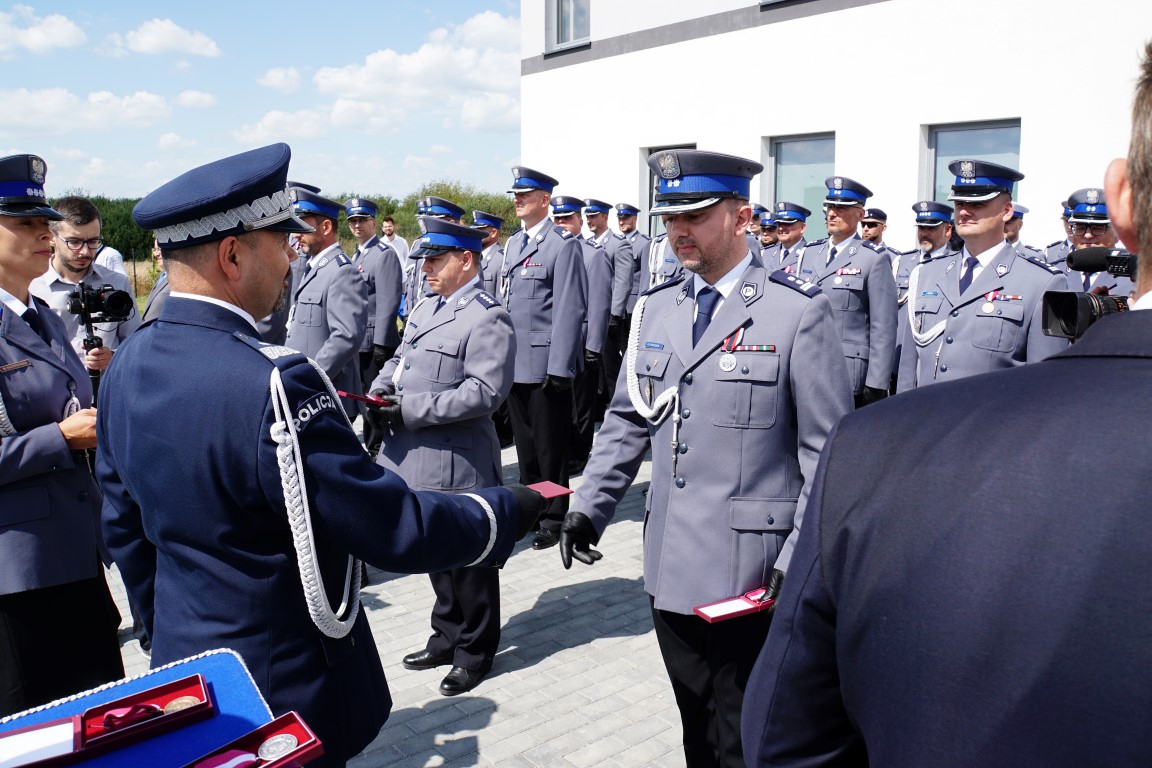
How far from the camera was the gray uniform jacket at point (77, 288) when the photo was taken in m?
5.06

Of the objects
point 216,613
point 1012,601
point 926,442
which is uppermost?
point 926,442

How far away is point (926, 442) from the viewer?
104 centimetres

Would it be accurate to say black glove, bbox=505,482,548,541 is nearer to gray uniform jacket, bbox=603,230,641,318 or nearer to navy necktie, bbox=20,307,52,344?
navy necktie, bbox=20,307,52,344

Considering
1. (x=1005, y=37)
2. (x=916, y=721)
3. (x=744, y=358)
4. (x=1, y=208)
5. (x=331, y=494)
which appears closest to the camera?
(x=916, y=721)

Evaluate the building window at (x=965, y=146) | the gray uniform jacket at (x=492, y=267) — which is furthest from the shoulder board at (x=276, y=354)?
the building window at (x=965, y=146)

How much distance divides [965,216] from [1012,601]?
15.1 feet

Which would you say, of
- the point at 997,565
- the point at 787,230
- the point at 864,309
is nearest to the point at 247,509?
the point at 997,565

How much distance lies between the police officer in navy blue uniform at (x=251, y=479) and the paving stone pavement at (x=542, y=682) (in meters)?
1.59

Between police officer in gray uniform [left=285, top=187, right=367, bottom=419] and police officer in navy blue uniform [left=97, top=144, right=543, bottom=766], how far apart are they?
3.44 meters

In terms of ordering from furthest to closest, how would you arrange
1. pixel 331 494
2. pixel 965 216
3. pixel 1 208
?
pixel 965 216 < pixel 1 208 < pixel 331 494

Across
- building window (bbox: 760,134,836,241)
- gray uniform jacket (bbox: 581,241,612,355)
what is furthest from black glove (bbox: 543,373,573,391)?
building window (bbox: 760,134,836,241)

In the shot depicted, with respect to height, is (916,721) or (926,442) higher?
(926,442)

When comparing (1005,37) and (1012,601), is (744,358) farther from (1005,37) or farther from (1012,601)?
(1005,37)

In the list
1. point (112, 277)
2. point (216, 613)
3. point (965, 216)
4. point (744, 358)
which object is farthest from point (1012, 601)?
point (112, 277)
